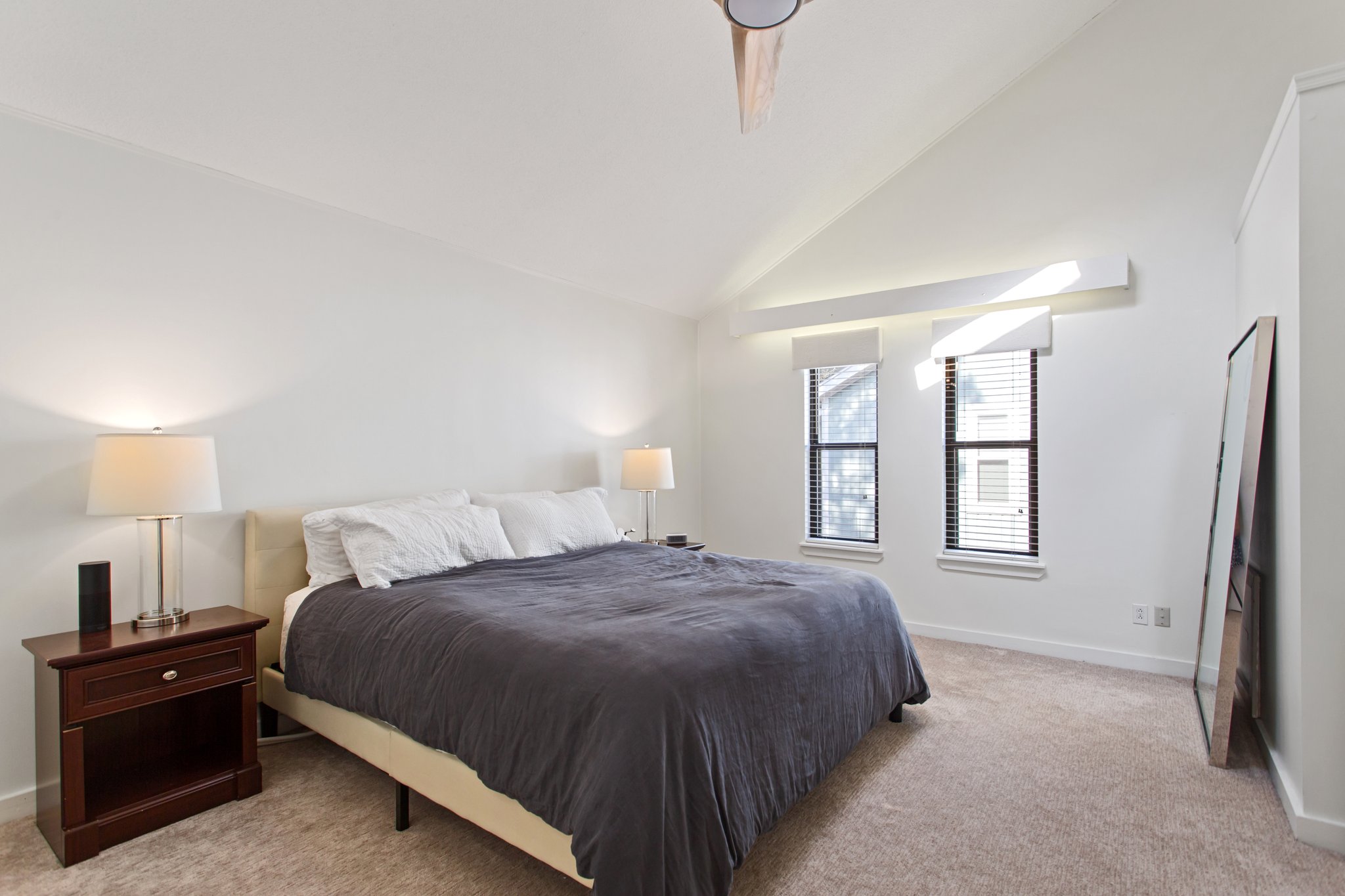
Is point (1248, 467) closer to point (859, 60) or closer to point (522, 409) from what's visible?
point (859, 60)

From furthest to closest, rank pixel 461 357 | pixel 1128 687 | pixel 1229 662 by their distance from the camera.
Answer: pixel 461 357 → pixel 1128 687 → pixel 1229 662

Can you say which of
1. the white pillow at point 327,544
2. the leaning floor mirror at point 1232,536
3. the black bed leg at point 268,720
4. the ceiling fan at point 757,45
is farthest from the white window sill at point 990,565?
the black bed leg at point 268,720

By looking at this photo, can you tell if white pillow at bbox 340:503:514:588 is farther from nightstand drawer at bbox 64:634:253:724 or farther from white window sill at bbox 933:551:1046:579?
white window sill at bbox 933:551:1046:579

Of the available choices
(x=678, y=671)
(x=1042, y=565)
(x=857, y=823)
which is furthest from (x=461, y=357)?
(x=1042, y=565)

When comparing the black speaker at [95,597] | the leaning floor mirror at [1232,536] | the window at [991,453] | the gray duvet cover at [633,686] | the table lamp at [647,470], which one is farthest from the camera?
the table lamp at [647,470]

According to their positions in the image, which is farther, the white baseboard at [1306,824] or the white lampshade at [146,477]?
the white lampshade at [146,477]

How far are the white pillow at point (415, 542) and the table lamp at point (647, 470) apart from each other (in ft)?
4.55

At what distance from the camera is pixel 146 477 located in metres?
2.25

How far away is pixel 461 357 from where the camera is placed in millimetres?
3812

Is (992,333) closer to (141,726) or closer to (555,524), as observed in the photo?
(555,524)

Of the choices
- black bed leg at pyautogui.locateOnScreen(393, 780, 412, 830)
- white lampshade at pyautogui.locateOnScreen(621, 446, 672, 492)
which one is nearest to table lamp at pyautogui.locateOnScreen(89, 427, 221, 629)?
black bed leg at pyautogui.locateOnScreen(393, 780, 412, 830)

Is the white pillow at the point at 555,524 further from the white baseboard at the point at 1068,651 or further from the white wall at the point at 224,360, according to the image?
the white baseboard at the point at 1068,651

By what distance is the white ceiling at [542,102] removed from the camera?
2326 millimetres

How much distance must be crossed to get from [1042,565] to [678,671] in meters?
3.19
